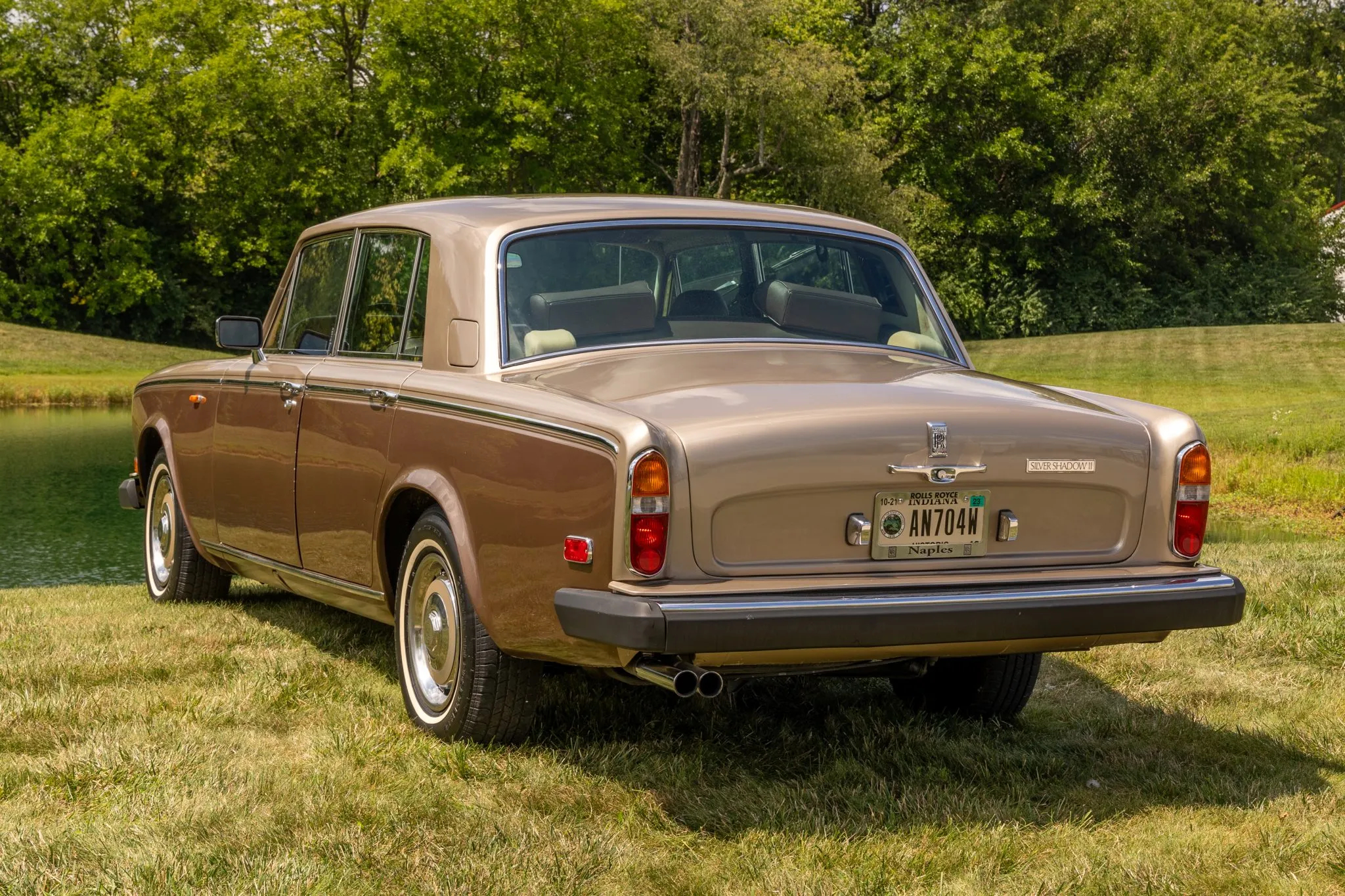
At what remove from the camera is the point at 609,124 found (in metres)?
45.2

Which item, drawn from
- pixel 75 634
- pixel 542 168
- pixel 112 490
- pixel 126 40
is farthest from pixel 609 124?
pixel 75 634

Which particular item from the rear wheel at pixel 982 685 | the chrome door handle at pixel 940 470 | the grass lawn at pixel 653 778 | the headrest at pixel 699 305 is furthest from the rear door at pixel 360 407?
the rear wheel at pixel 982 685

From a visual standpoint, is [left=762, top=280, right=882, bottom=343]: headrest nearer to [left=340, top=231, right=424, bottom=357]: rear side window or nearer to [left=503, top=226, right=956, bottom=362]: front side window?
[left=503, top=226, right=956, bottom=362]: front side window

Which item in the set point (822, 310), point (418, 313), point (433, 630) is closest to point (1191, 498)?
point (822, 310)

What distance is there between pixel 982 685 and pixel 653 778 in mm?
1483

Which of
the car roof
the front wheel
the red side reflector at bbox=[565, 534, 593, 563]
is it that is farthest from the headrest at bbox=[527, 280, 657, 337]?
the red side reflector at bbox=[565, 534, 593, 563]

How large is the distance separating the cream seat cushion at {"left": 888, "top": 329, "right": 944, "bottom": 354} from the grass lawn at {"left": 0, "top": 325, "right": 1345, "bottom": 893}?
133 centimetres

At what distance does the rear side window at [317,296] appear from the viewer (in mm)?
6039

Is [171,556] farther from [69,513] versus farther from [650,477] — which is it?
[69,513]

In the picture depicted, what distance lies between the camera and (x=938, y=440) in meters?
4.09

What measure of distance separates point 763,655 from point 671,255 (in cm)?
185

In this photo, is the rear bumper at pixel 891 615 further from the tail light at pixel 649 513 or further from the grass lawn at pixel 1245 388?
the grass lawn at pixel 1245 388

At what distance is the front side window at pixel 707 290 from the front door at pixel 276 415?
4.17ft

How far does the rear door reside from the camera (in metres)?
5.07
